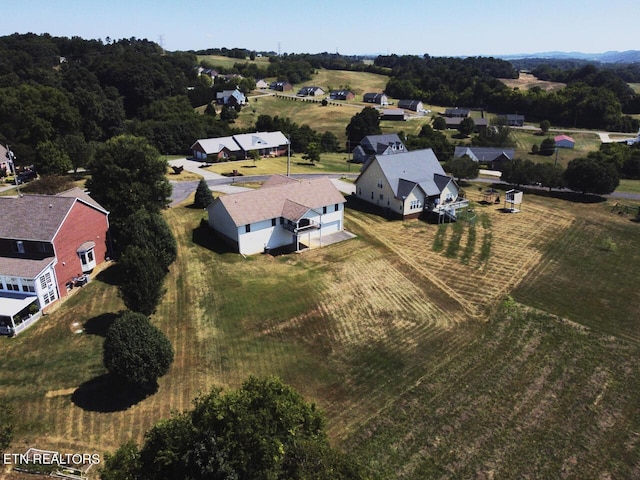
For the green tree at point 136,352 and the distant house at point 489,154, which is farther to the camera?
the distant house at point 489,154

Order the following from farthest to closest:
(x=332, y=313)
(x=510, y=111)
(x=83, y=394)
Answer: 1. (x=510, y=111)
2. (x=332, y=313)
3. (x=83, y=394)

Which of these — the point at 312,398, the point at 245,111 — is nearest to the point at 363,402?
the point at 312,398

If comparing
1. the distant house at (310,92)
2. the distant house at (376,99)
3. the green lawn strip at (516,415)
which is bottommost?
the green lawn strip at (516,415)

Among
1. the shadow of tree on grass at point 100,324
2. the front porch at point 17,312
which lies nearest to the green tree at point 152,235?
the shadow of tree on grass at point 100,324

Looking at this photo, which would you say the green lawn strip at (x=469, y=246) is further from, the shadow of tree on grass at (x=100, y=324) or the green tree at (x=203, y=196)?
the shadow of tree on grass at (x=100, y=324)

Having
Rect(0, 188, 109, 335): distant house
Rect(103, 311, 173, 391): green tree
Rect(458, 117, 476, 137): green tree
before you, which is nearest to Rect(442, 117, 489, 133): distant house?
Rect(458, 117, 476, 137): green tree

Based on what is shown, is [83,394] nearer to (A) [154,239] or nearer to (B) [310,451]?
(A) [154,239]

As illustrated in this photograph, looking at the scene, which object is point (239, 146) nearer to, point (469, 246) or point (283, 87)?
point (469, 246)
